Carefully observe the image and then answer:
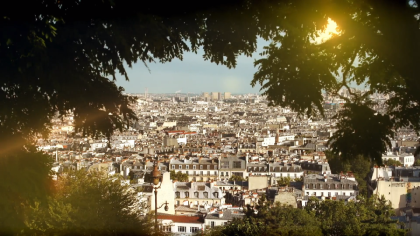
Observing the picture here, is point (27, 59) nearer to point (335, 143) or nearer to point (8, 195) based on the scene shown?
point (8, 195)

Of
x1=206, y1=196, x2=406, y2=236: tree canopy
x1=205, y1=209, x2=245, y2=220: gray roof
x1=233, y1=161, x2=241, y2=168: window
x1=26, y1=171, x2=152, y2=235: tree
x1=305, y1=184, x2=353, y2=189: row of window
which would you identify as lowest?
x1=205, y1=209, x2=245, y2=220: gray roof

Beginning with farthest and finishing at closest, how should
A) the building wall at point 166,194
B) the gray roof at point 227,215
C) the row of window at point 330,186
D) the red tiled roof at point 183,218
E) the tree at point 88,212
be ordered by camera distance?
the row of window at point 330,186, the building wall at point 166,194, the gray roof at point 227,215, the red tiled roof at point 183,218, the tree at point 88,212

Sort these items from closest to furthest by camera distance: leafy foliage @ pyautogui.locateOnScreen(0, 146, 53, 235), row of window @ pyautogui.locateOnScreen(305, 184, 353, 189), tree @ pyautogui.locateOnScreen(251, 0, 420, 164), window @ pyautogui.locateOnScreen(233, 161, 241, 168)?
1. tree @ pyautogui.locateOnScreen(251, 0, 420, 164)
2. leafy foliage @ pyautogui.locateOnScreen(0, 146, 53, 235)
3. row of window @ pyautogui.locateOnScreen(305, 184, 353, 189)
4. window @ pyautogui.locateOnScreen(233, 161, 241, 168)

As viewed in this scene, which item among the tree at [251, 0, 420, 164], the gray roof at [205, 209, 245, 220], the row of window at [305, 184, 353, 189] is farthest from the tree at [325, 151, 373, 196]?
the tree at [251, 0, 420, 164]

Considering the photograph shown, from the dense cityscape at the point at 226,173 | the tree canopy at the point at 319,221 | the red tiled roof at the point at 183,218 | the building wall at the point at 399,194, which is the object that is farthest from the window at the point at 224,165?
the red tiled roof at the point at 183,218

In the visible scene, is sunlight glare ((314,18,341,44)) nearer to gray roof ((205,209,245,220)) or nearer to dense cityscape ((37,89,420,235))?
dense cityscape ((37,89,420,235))

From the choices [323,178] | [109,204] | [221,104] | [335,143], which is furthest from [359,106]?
[221,104]

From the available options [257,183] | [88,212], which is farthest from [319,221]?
[257,183]

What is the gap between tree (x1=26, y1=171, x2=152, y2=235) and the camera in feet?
19.0

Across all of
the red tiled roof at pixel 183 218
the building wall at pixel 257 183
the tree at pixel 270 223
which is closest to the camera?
the tree at pixel 270 223

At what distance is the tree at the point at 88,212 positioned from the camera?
5.78 metres

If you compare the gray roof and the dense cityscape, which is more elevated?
the dense cityscape

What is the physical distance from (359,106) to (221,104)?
136 m

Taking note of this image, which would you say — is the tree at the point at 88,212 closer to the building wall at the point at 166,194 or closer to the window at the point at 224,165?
the building wall at the point at 166,194
